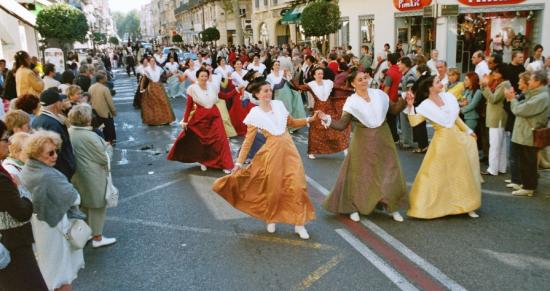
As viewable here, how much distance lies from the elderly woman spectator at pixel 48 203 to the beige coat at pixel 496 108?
610 cm

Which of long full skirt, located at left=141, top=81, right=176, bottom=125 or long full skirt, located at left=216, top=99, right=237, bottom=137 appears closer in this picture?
long full skirt, located at left=216, top=99, right=237, bottom=137

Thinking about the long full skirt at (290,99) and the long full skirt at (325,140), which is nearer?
the long full skirt at (325,140)

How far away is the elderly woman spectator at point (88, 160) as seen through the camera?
5102mm

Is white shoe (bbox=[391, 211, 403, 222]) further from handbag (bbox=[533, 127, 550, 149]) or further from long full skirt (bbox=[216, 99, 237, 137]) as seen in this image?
long full skirt (bbox=[216, 99, 237, 137])

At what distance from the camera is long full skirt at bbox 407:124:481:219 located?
5.70 meters

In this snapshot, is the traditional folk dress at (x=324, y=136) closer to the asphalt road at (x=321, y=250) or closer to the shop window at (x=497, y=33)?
the asphalt road at (x=321, y=250)

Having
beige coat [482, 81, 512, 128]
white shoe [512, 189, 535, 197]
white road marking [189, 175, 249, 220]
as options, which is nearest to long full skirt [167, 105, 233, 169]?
white road marking [189, 175, 249, 220]

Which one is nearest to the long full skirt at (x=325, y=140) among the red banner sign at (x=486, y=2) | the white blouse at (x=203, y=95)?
the white blouse at (x=203, y=95)

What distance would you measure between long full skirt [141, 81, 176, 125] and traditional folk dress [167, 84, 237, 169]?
206 inches

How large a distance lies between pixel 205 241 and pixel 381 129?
236 cm

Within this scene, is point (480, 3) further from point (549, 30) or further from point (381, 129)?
point (381, 129)

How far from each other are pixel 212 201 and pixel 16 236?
3.85 m

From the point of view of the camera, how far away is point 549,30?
53.2ft

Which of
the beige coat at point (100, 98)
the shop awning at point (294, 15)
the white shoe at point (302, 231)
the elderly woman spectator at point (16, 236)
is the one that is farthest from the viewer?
the shop awning at point (294, 15)
